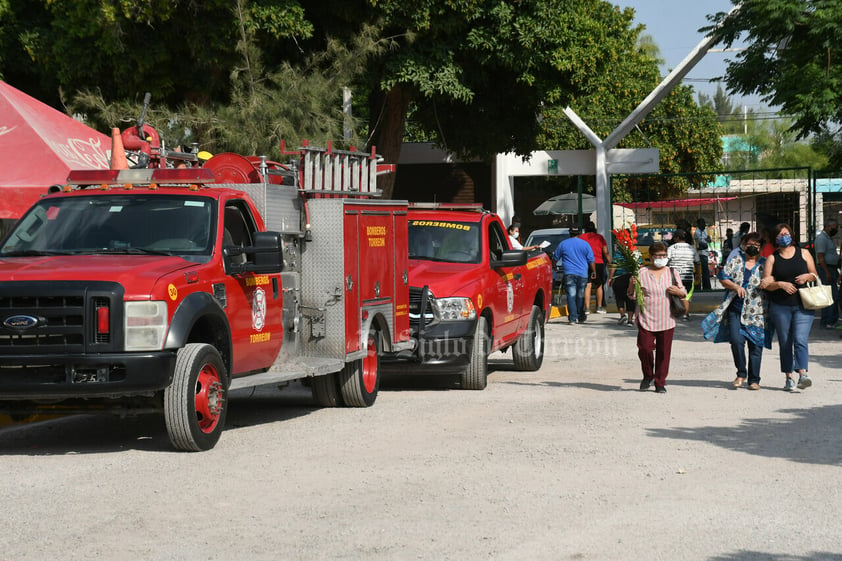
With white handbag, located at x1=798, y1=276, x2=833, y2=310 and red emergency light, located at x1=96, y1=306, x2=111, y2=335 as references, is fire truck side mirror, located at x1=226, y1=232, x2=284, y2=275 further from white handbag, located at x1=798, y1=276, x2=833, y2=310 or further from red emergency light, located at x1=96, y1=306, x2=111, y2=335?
white handbag, located at x1=798, y1=276, x2=833, y2=310

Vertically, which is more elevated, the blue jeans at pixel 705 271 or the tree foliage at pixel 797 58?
the tree foliage at pixel 797 58

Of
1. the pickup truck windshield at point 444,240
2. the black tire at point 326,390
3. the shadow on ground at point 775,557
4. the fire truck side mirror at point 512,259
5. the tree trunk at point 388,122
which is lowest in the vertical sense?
the shadow on ground at point 775,557

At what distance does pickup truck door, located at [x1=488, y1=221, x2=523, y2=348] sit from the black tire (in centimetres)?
264

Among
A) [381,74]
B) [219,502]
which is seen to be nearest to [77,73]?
[381,74]

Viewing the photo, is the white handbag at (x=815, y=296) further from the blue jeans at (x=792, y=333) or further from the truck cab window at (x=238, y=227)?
the truck cab window at (x=238, y=227)

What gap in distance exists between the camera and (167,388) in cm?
951

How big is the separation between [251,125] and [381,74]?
5497 millimetres

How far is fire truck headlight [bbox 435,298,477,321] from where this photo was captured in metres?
13.9

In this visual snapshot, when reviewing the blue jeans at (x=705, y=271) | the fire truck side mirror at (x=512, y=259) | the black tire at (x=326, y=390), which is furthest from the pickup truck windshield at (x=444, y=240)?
the blue jeans at (x=705, y=271)

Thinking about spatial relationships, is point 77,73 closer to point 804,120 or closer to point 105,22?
point 105,22

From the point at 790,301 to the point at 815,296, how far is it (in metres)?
0.38

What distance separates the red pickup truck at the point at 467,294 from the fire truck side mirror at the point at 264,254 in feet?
11.4

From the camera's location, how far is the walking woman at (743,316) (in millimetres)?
14367

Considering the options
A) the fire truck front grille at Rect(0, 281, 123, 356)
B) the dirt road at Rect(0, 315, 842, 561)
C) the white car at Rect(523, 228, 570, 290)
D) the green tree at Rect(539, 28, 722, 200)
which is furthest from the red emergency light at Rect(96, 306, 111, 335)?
the green tree at Rect(539, 28, 722, 200)
